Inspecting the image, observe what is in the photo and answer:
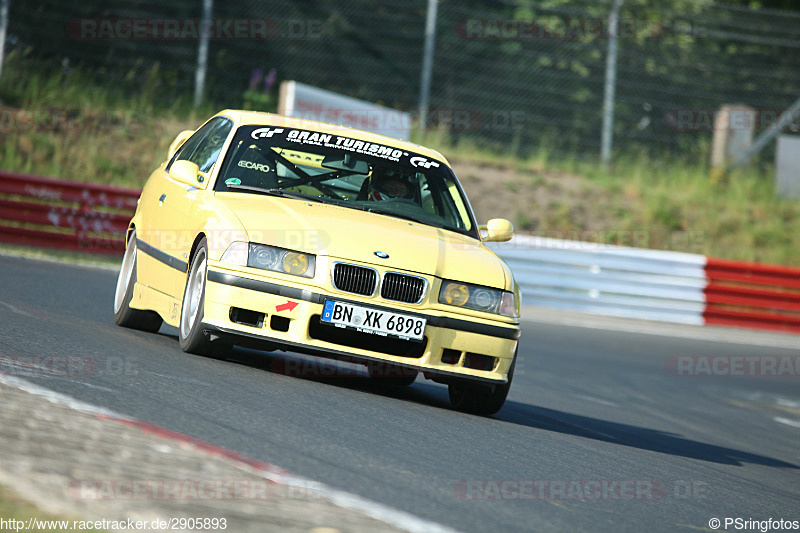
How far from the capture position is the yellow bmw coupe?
20.8 feet

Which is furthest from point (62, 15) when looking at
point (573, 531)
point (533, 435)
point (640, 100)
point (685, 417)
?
point (573, 531)

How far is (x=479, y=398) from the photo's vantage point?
7098 millimetres

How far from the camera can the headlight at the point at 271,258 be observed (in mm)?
6363

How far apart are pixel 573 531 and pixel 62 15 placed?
1796 cm

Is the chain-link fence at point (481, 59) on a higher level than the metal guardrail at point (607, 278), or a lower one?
higher

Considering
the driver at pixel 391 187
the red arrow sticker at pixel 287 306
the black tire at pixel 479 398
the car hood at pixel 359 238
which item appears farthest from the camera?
the driver at pixel 391 187

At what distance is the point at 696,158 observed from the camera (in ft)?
77.5

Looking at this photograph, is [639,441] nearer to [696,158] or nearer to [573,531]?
[573,531]
